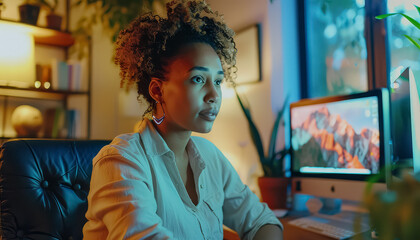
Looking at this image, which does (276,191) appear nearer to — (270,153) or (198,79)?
(270,153)

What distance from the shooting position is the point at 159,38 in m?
0.99

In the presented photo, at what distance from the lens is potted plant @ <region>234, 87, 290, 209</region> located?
1679 millimetres

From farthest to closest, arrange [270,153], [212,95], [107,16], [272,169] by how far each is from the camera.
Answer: [107,16] → [270,153] → [272,169] → [212,95]

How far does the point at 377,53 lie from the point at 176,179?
136 centimetres

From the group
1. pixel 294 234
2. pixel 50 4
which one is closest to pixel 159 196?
pixel 294 234

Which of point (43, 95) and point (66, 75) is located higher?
point (66, 75)

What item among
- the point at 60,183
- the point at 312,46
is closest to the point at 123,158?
the point at 60,183

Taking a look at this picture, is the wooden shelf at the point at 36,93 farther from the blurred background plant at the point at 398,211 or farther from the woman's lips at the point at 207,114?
the blurred background plant at the point at 398,211

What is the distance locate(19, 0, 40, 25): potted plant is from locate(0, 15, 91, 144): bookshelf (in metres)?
0.05

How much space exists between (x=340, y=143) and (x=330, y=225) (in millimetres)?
365

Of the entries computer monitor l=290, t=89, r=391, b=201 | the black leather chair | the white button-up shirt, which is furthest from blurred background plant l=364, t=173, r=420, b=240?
computer monitor l=290, t=89, r=391, b=201

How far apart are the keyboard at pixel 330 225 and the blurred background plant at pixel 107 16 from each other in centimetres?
198

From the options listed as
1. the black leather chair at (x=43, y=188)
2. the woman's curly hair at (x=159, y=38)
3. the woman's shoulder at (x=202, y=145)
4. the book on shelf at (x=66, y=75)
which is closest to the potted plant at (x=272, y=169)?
the woman's shoulder at (x=202, y=145)

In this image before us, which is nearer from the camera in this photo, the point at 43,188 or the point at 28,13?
the point at 43,188
